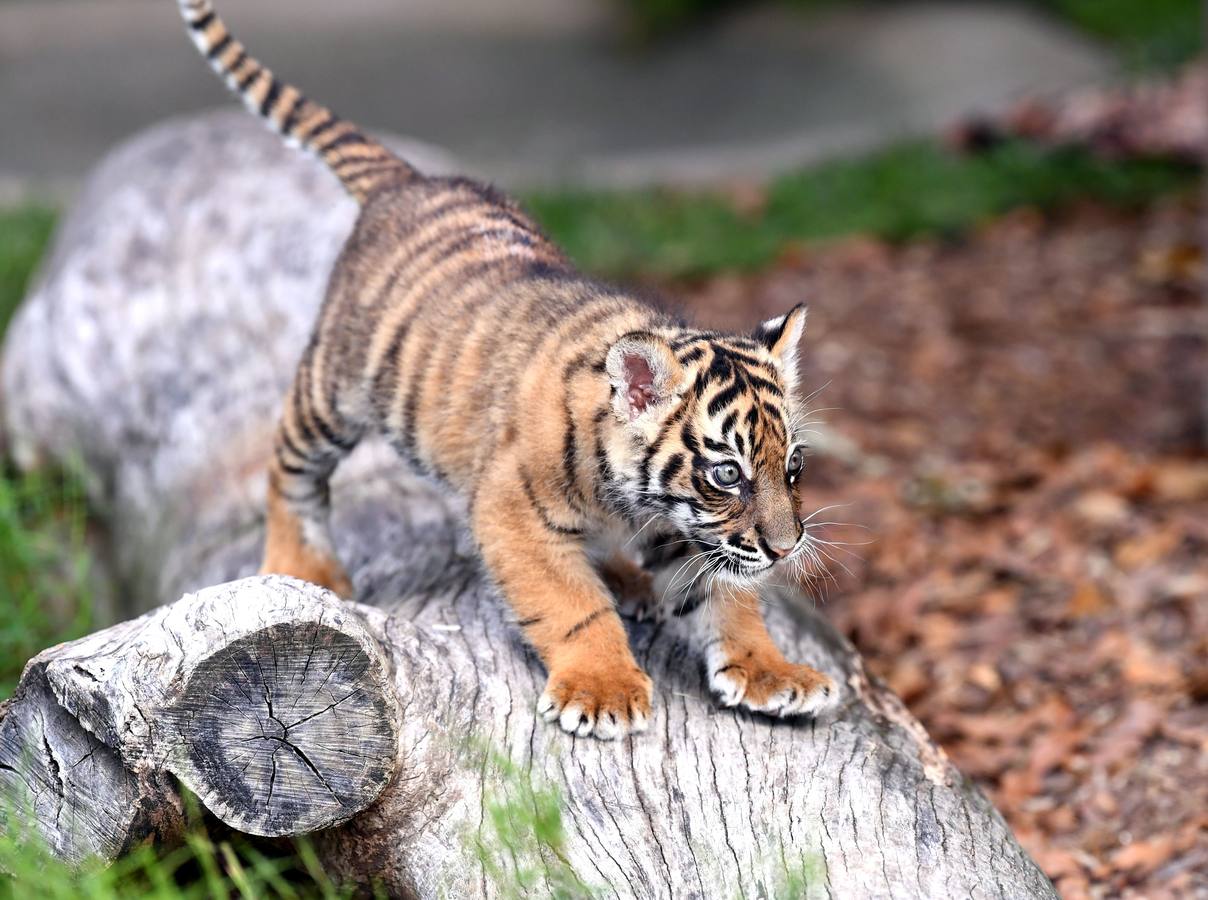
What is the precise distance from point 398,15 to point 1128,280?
7.29m

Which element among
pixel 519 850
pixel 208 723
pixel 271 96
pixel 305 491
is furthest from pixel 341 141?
pixel 519 850

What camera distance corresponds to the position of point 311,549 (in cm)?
361

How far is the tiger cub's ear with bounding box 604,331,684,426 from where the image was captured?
108 inches

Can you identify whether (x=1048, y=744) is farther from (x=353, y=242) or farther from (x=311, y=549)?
(x=353, y=242)

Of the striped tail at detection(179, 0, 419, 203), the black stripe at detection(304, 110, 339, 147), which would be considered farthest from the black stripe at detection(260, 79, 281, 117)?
the black stripe at detection(304, 110, 339, 147)

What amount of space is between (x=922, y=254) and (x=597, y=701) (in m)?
5.91

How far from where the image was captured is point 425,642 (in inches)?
110

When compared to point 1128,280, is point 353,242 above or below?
below

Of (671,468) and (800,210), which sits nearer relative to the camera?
(671,468)

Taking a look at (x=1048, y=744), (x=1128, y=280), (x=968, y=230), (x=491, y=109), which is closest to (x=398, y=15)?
(x=491, y=109)

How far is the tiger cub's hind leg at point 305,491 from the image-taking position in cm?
360

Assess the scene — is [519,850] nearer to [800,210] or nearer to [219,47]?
[219,47]

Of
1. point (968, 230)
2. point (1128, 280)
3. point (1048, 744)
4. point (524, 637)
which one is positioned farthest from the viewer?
point (968, 230)

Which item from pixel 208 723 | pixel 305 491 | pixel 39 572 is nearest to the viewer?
pixel 208 723
